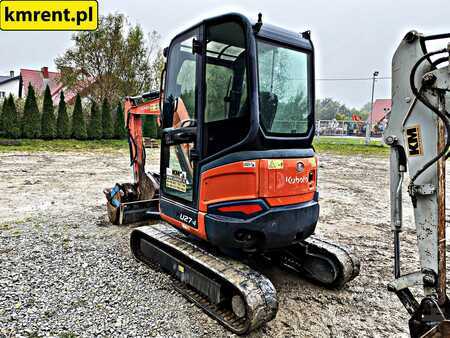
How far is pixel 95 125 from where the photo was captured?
2103 centimetres

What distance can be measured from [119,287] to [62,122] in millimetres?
18845

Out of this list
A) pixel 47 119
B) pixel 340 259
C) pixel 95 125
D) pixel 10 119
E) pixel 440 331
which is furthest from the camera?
pixel 95 125

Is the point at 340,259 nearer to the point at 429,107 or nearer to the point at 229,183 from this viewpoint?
the point at 229,183

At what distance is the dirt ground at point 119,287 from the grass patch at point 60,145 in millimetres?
11139

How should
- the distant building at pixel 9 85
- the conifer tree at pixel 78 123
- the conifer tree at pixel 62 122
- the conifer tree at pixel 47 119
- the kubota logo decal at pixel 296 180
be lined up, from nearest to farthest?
the kubota logo decal at pixel 296 180, the conifer tree at pixel 47 119, the conifer tree at pixel 62 122, the conifer tree at pixel 78 123, the distant building at pixel 9 85

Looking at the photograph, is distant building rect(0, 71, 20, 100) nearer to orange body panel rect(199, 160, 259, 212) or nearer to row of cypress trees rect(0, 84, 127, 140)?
row of cypress trees rect(0, 84, 127, 140)

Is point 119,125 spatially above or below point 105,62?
below

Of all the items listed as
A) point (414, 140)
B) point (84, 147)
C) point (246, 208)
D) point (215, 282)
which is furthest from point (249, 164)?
point (84, 147)

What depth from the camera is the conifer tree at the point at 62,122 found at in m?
20.1

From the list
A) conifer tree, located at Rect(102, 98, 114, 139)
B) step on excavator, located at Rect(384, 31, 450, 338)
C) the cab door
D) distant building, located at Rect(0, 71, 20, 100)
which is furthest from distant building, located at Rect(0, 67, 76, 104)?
step on excavator, located at Rect(384, 31, 450, 338)

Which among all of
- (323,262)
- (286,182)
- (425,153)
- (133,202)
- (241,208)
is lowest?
(323,262)

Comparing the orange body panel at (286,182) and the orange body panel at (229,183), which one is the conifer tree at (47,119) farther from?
the orange body panel at (286,182)

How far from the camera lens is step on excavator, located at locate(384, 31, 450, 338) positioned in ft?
7.05

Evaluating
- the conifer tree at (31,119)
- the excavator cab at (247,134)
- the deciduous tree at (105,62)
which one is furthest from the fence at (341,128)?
the excavator cab at (247,134)
